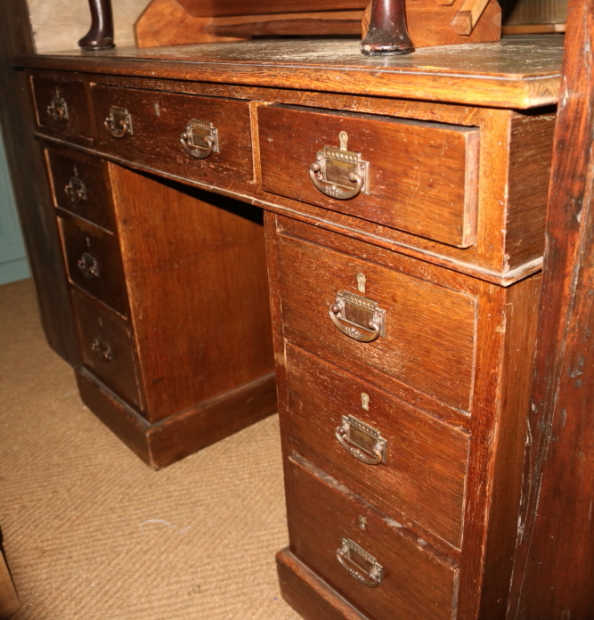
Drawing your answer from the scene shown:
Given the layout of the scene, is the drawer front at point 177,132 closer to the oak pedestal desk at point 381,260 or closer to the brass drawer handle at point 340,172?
the oak pedestal desk at point 381,260

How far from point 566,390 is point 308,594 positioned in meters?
0.76

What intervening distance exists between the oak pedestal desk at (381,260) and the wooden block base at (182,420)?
0.56m

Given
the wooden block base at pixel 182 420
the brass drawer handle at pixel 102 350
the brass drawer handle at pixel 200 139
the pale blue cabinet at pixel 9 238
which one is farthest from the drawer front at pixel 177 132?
the pale blue cabinet at pixel 9 238

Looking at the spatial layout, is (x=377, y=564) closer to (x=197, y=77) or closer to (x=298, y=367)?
(x=298, y=367)

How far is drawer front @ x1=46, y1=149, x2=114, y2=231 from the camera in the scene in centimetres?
159

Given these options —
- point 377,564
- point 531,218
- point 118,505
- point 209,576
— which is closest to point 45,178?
point 118,505

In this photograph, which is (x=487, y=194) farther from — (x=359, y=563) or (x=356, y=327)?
(x=359, y=563)

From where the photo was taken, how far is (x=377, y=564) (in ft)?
3.49

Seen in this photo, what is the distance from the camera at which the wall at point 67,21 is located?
1773mm

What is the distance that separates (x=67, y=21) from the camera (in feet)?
5.99

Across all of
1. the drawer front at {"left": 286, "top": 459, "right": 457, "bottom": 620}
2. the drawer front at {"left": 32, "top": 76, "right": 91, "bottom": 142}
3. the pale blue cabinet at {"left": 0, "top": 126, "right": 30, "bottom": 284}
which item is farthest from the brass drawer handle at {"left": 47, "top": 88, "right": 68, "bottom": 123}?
the pale blue cabinet at {"left": 0, "top": 126, "right": 30, "bottom": 284}

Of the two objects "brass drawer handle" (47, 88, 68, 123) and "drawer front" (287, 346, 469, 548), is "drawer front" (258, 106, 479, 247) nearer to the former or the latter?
"drawer front" (287, 346, 469, 548)

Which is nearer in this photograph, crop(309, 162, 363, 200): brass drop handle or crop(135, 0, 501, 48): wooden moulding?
crop(309, 162, 363, 200): brass drop handle

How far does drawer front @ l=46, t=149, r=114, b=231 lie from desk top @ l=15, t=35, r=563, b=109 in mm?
418
